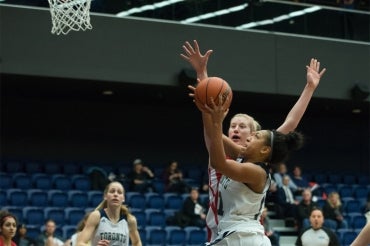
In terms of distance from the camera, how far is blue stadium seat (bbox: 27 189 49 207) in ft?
47.8

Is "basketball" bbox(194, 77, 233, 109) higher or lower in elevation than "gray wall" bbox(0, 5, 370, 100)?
lower

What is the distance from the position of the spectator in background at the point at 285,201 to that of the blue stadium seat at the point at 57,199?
3989 mm

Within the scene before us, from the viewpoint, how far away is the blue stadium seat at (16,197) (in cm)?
1448

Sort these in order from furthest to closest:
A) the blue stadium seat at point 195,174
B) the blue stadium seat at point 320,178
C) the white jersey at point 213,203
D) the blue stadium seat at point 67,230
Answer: the blue stadium seat at point 320,178 < the blue stadium seat at point 195,174 < the blue stadium seat at point 67,230 < the white jersey at point 213,203

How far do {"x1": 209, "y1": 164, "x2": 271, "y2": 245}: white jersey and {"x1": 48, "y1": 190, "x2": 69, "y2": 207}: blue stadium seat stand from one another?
31.9ft

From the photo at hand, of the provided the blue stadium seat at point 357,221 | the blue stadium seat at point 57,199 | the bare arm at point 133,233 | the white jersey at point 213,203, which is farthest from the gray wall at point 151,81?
the white jersey at point 213,203

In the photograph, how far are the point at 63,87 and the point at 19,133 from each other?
2.24m

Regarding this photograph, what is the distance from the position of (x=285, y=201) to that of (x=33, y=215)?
4746 mm

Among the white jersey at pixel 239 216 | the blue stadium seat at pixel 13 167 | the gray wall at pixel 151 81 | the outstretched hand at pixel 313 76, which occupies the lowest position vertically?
the white jersey at pixel 239 216

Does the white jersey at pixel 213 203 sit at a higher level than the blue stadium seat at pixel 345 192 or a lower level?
lower

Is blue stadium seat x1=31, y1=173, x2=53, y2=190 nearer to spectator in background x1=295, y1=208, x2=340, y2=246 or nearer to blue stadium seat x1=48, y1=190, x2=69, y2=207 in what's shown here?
blue stadium seat x1=48, y1=190, x2=69, y2=207

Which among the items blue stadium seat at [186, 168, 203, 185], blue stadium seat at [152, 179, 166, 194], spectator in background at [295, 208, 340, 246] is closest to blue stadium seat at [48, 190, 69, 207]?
blue stadium seat at [152, 179, 166, 194]

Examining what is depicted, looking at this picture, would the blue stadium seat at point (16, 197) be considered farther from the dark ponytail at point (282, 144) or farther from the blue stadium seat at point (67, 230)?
the dark ponytail at point (282, 144)

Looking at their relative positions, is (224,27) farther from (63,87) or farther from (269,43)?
(63,87)
